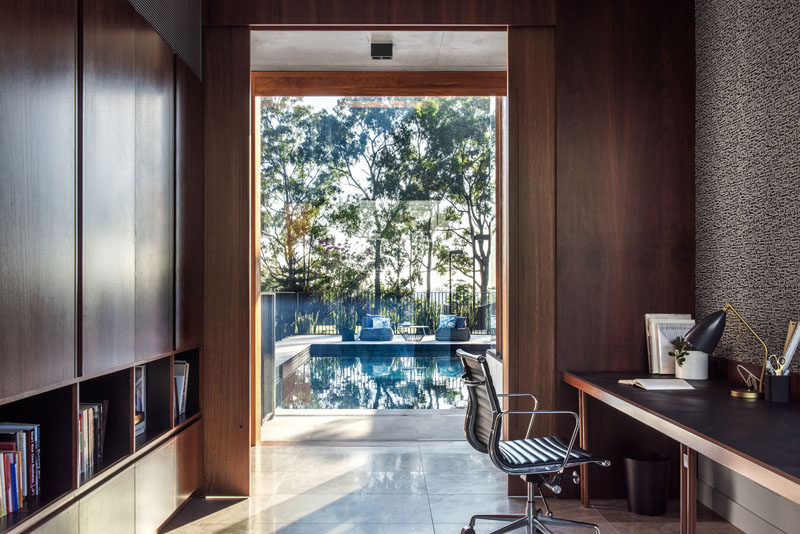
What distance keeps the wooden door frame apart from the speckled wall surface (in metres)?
1.39

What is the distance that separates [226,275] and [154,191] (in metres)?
0.91

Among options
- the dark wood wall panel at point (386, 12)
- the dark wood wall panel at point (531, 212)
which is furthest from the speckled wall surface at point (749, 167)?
the dark wood wall panel at point (386, 12)

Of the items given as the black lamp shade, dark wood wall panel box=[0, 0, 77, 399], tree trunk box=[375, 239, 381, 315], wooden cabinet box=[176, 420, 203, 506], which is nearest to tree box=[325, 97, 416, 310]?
tree trunk box=[375, 239, 381, 315]

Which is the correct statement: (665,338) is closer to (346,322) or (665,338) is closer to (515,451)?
(515,451)

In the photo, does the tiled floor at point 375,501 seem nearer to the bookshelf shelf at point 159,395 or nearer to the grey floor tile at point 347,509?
the grey floor tile at point 347,509

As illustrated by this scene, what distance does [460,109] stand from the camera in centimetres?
472

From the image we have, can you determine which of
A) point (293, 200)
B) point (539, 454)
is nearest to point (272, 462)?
point (293, 200)

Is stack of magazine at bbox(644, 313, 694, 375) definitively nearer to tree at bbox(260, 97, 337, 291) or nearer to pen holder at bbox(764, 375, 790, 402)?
pen holder at bbox(764, 375, 790, 402)

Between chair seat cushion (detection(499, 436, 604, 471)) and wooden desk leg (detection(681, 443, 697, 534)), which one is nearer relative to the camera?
wooden desk leg (detection(681, 443, 697, 534))

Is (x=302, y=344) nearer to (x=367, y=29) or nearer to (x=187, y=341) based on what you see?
(x=187, y=341)

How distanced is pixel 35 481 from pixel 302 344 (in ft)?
8.59

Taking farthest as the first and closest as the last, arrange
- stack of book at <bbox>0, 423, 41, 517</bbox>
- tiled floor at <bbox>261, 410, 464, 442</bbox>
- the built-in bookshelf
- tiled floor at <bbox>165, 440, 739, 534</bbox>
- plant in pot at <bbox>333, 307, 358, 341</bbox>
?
tiled floor at <bbox>261, 410, 464, 442</bbox> < plant in pot at <bbox>333, 307, 358, 341</bbox> < tiled floor at <bbox>165, 440, 739, 534</bbox> < the built-in bookshelf < stack of book at <bbox>0, 423, 41, 517</bbox>

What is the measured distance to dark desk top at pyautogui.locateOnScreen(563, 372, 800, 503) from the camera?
5.92 feet

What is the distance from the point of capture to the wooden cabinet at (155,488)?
2.77 m
